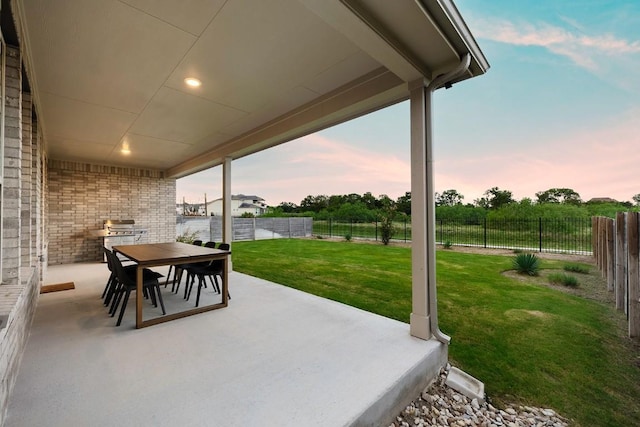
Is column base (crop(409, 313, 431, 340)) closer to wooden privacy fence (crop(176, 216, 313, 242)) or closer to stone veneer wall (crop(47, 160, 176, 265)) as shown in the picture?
stone veneer wall (crop(47, 160, 176, 265))

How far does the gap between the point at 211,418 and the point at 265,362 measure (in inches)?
25.6

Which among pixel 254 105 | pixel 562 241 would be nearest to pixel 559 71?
pixel 562 241

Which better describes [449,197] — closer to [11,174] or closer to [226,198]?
[226,198]

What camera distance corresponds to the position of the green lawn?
6.73 feet

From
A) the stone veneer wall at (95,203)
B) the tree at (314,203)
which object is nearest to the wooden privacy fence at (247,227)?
the stone veneer wall at (95,203)

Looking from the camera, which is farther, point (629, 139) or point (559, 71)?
point (559, 71)

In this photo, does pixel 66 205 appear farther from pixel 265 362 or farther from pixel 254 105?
pixel 265 362

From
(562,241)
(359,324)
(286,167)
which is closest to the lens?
(359,324)

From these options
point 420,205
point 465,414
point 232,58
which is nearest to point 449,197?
point 420,205

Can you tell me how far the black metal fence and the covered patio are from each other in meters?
8.54

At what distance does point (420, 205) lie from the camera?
97.8 inches

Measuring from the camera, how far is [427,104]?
2.46m

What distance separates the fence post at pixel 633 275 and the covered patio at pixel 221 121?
2389 millimetres

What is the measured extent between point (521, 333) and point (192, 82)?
464 centimetres
